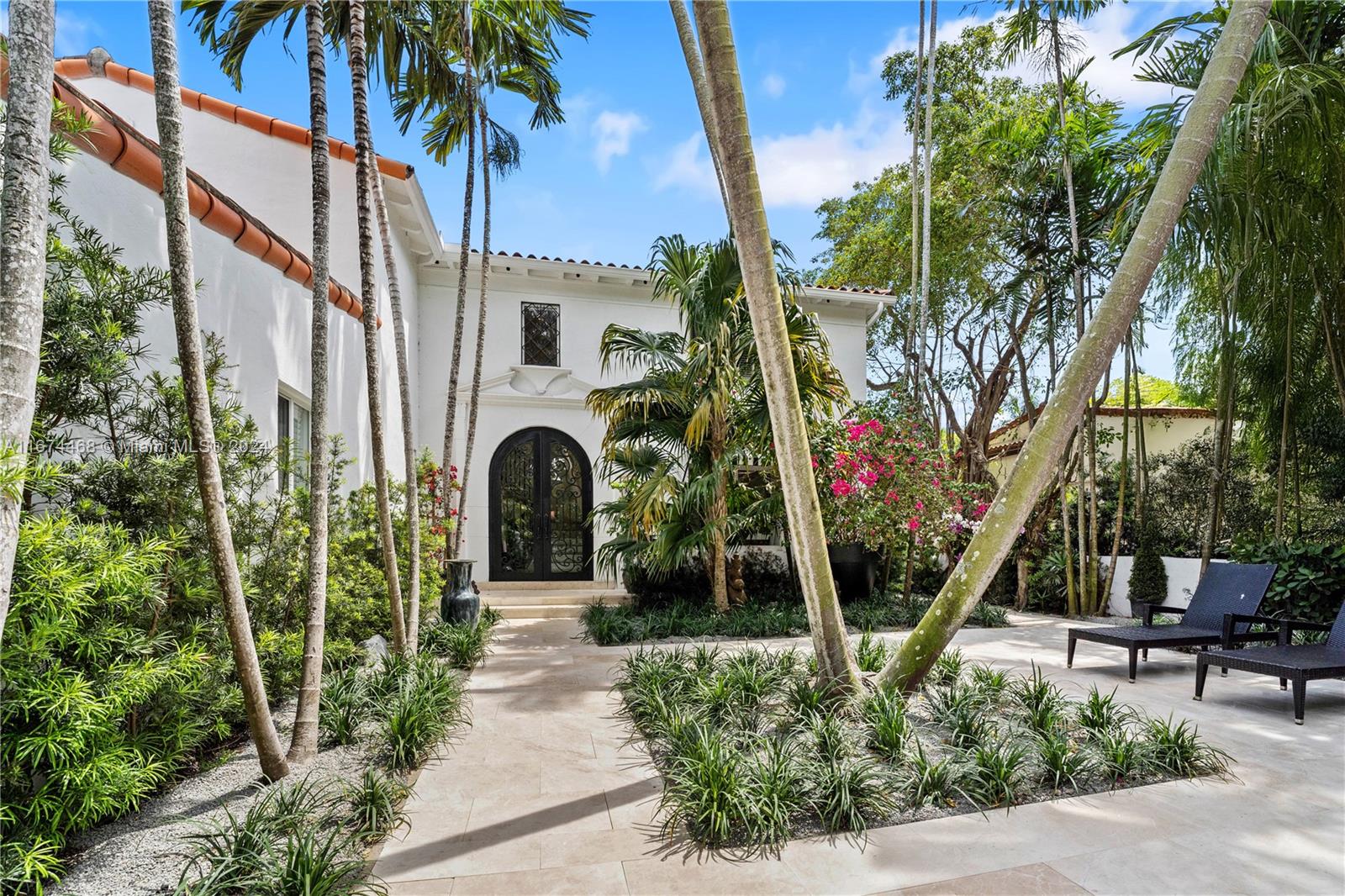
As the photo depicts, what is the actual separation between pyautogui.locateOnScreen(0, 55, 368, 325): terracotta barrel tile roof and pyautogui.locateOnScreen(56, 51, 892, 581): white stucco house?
12mm

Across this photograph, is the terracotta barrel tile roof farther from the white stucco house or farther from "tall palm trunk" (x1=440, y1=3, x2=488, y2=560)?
"tall palm trunk" (x1=440, y1=3, x2=488, y2=560)

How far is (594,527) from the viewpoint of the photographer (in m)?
11.7

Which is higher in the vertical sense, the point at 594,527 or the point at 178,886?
the point at 594,527

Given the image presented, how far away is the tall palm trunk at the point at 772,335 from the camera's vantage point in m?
4.04

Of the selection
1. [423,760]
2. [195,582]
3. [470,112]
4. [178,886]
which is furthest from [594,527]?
[178,886]

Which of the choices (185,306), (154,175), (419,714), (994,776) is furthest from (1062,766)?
(154,175)

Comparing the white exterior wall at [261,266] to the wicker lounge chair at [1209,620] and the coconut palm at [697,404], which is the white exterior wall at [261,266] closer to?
the coconut palm at [697,404]

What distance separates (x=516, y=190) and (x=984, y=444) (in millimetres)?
10907

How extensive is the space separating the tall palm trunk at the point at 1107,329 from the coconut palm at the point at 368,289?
355 cm

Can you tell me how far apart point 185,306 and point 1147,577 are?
10227 mm

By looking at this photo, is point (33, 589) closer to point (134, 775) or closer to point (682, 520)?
point (134, 775)

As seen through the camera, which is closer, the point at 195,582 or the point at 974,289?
the point at 195,582

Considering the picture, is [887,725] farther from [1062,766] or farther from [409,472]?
[409,472]

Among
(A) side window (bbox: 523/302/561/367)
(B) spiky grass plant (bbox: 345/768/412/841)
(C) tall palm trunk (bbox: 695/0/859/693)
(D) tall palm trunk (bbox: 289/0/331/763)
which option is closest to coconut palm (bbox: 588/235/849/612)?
(A) side window (bbox: 523/302/561/367)
